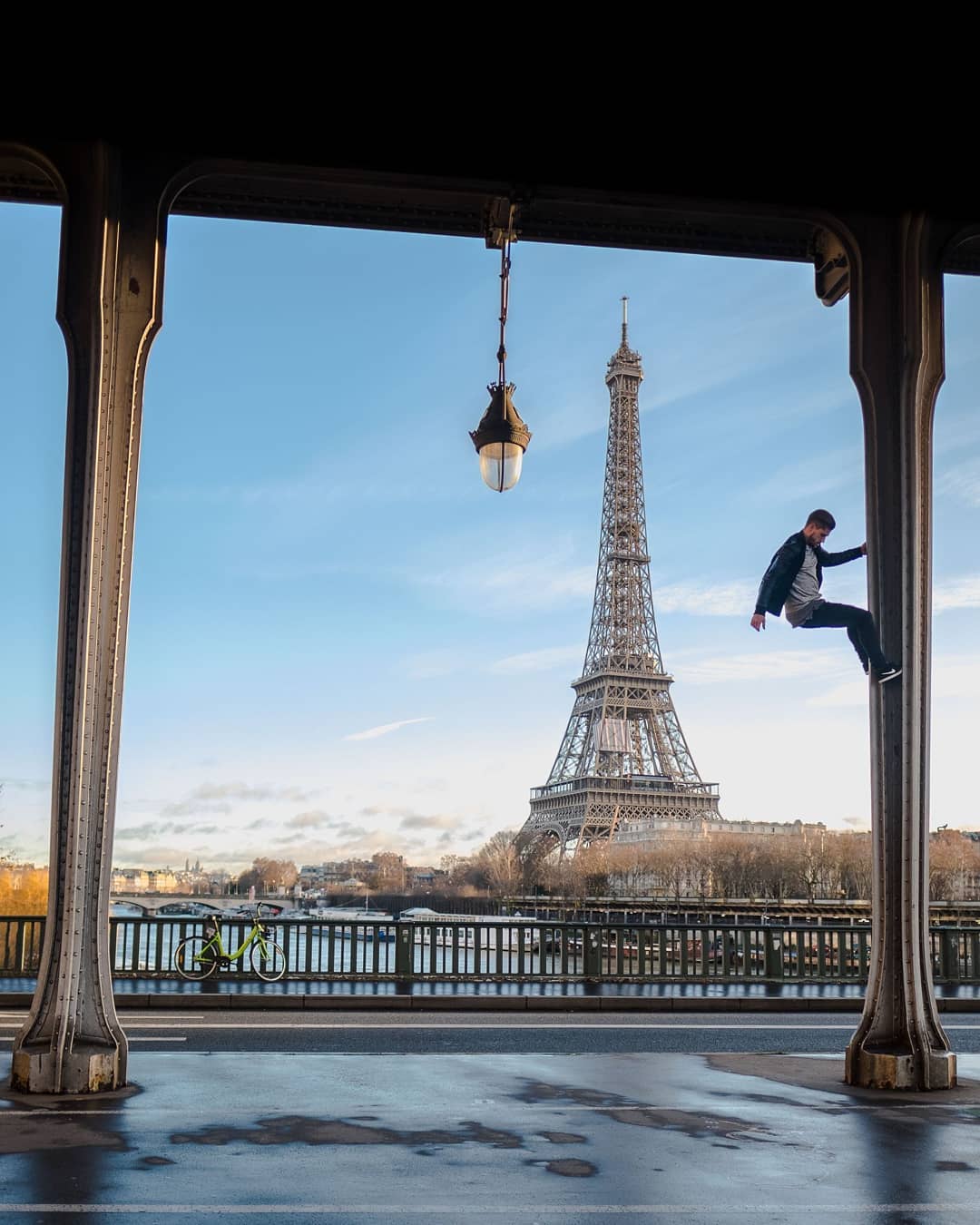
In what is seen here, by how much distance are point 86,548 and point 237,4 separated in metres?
3.18

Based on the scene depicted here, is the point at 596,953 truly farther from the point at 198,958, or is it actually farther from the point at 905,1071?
the point at 905,1071

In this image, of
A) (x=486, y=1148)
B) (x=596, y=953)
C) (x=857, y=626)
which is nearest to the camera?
(x=486, y=1148)

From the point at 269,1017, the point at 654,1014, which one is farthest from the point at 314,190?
the point at 654,1014

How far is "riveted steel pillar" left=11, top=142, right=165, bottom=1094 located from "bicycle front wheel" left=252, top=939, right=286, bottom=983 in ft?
36.3

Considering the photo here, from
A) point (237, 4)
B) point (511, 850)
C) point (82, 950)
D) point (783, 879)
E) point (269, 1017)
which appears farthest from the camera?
point (511, 850)

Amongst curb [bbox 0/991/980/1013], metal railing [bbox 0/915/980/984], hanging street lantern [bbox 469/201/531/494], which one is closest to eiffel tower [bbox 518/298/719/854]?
metal railing [bbox 0/915/980/984]

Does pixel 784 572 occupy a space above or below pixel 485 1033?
above

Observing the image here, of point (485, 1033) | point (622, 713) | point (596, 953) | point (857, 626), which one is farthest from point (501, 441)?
point (622, 713)

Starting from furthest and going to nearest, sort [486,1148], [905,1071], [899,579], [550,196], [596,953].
Answer: 1. [596,953]
2. [899,579]
3. [550,196]
4. [905,1071]
5. [486,1148]

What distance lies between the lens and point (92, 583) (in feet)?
25.9

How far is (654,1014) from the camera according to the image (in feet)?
52.4

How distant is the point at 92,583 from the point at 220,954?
39.2 feet

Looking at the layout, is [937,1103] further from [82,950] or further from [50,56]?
Result: [50,56]

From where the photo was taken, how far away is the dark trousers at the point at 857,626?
8.73 m
